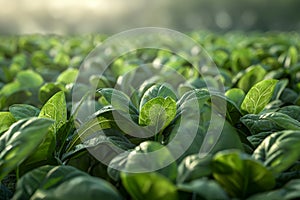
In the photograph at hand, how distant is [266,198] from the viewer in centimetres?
96

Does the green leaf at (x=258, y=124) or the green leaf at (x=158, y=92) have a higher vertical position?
the green leaf at (x=158, y=92)

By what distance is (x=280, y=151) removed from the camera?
1.07 metres

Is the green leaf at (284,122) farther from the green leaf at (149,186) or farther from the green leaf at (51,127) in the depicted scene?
the green leaf at (51,127)

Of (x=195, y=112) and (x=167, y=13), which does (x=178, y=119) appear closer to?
(x=195, y=112)

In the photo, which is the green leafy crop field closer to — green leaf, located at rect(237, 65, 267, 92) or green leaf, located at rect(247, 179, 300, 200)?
green leaf, located at rect(247, 179, 300, 200)

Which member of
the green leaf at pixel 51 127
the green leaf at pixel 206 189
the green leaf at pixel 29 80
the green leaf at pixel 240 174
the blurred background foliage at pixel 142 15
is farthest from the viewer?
the blurred background foliage at pixel 142 15

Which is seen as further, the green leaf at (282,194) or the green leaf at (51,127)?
the green leaf at (51,127)

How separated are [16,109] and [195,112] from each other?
60 cm

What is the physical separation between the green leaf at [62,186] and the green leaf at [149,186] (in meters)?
0.04

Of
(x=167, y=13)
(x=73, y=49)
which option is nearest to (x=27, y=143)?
(x=73, y=49)

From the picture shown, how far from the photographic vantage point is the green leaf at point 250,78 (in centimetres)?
226

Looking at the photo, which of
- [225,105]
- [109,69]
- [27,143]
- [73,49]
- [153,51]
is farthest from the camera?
[73,49]

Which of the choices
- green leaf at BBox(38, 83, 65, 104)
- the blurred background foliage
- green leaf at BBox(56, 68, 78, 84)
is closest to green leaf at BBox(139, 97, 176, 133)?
green leaf at BBox(38, 83, 65, 104)

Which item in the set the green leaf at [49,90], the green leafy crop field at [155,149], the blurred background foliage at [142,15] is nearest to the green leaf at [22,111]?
the green leafy crop field at [155,149]
